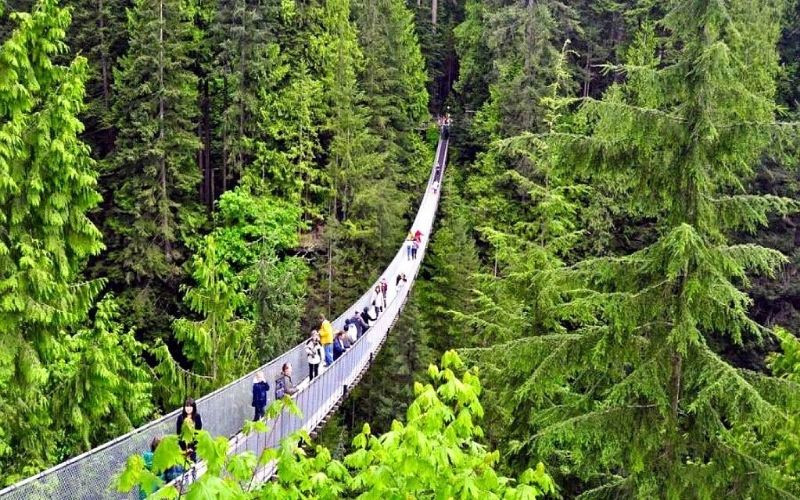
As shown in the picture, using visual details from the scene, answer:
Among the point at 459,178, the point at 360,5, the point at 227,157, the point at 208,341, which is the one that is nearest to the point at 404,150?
the point at 459,178

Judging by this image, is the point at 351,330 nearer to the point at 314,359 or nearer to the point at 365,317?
the point at 365,317

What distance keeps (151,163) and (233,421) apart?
547 inches

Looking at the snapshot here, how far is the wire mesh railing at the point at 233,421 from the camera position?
525 centimetres

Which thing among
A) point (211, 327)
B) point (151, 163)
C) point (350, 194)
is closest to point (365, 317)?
point (211, 327)

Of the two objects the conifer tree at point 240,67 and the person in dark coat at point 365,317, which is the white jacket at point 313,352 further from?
the conifer tree at point 240,67

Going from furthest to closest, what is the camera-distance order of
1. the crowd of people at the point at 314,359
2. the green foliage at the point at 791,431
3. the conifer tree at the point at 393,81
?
the conifer tree at the point at 393,81, the green foliage at the point at 791,431, the crowd of people at the point at 314,359

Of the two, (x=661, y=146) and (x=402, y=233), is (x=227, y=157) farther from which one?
(x=661, y=146)

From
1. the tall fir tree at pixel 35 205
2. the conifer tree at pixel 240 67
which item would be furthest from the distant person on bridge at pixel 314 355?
the conifer tree at pixel 240 67

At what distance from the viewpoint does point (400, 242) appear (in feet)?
79.7

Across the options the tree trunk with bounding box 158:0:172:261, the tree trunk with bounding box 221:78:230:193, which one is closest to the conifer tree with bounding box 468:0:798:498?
the tree trunk with bounding box 158:0:172:261

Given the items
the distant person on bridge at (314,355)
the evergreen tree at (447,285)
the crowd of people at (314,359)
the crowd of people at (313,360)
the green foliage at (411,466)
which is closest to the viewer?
the green foliage at (411,466)

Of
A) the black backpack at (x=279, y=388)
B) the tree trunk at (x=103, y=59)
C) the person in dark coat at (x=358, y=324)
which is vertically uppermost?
the tree trunk at (x=103, y=59)

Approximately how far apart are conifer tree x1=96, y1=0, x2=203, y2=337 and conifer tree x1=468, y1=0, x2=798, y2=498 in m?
16.2

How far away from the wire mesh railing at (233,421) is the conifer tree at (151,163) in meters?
6.68
